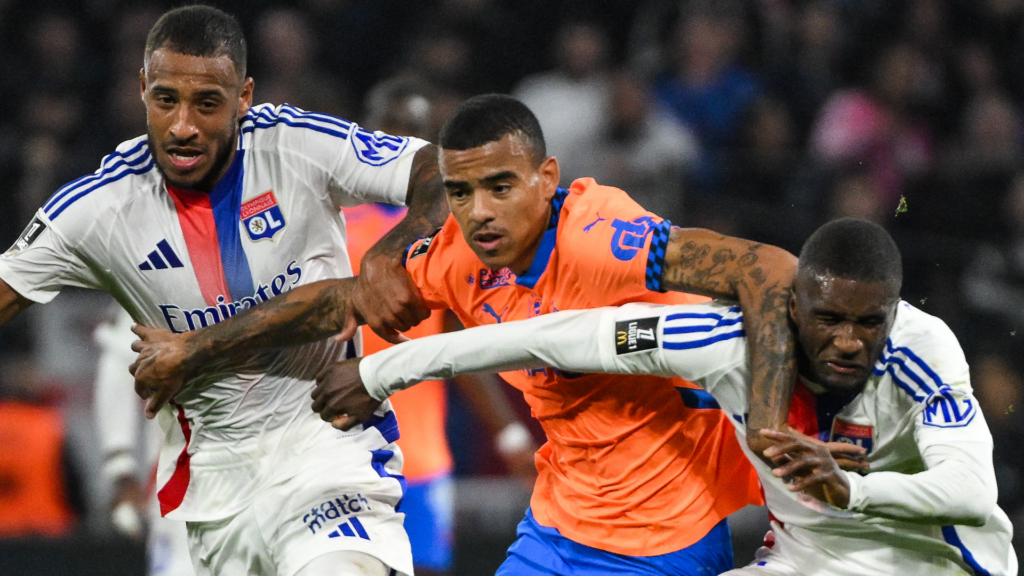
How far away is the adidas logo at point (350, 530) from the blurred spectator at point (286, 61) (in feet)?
16.0

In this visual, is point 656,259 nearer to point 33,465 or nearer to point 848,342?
point 848,342

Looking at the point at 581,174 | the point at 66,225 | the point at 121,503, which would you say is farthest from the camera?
the point at 581,174

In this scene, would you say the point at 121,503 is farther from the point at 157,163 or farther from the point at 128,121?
the point at 128,121

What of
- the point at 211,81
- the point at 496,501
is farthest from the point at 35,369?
the point at 211,81

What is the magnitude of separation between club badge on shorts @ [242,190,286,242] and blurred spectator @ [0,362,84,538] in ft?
12.6

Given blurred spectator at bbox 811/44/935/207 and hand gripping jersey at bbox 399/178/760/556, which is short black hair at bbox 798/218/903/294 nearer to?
hand gripping jersey at bbox 399/178/760/556

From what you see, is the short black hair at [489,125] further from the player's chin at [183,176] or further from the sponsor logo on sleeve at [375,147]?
the player's chin at [183,176]

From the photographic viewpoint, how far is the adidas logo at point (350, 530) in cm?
359

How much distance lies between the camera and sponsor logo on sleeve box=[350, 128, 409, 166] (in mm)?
3795

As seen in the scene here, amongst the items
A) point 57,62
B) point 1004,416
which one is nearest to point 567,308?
point 1004,416

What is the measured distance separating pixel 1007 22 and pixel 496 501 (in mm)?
4932

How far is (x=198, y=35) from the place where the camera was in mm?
3576

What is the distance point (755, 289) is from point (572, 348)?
1.67ft

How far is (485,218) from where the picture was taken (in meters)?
3.47
